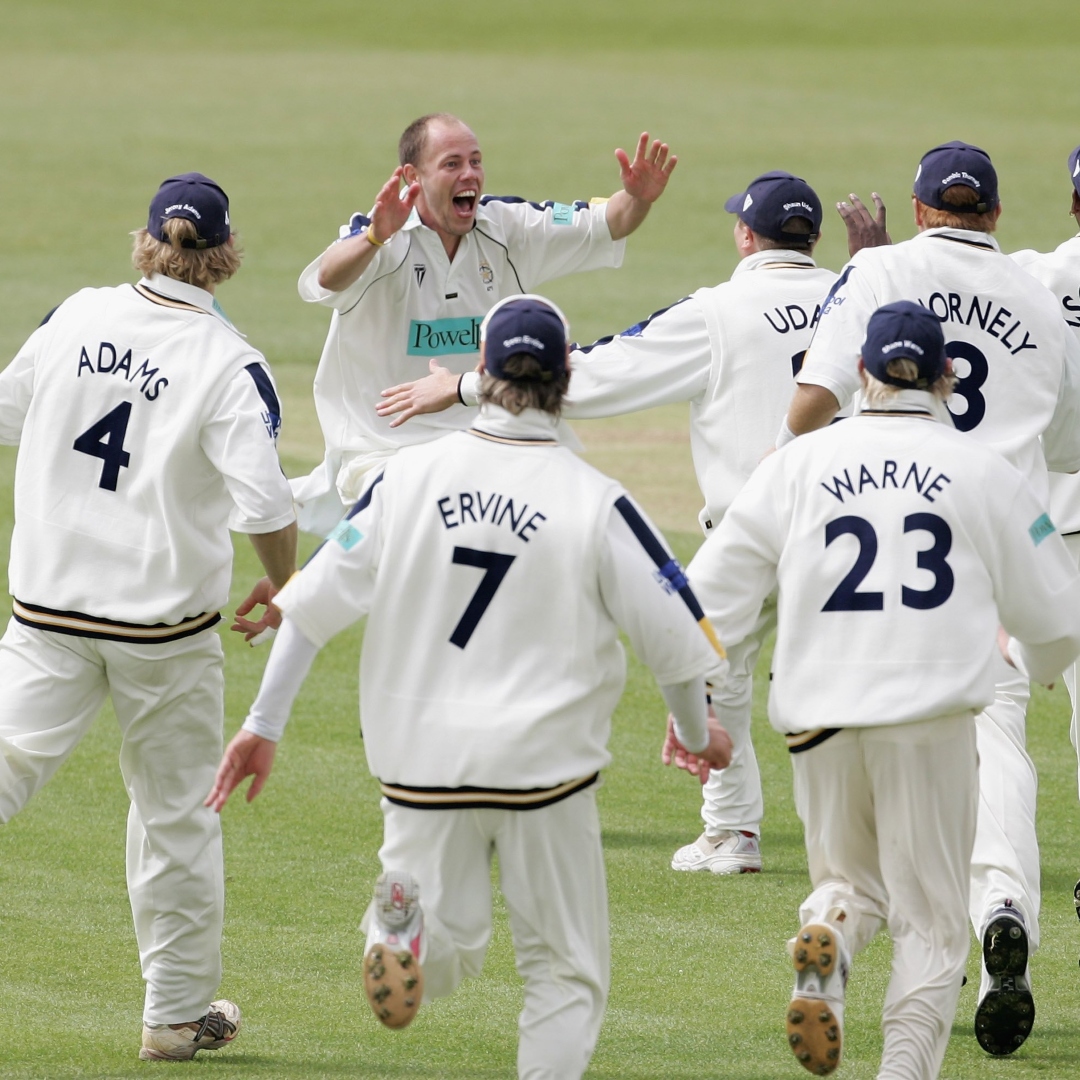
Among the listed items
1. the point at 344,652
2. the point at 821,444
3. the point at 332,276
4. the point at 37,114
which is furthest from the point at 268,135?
the point at 821,444

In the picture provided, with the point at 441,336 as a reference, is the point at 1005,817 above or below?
below

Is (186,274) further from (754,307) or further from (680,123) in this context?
(680,123)

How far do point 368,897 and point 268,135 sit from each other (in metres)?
34.2

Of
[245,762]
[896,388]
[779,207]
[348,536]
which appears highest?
[779,207]

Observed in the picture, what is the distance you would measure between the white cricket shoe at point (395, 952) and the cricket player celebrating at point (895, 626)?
999 millimetres

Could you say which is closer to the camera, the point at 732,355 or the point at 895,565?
the point at 895,565

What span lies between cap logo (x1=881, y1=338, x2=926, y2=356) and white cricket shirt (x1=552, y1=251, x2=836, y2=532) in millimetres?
2068

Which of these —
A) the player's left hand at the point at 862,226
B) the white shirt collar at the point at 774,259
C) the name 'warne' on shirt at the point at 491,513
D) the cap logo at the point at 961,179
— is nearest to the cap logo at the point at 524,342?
the name 'warne' on shirt at the point at 491,513

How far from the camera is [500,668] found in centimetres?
487

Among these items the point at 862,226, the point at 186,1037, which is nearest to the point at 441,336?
the point at 862,226

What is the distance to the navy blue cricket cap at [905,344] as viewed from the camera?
5293 millimetres

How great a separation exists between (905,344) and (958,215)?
1.44 metres

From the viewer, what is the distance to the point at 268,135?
4009cm

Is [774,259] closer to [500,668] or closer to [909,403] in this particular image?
[909,403]
